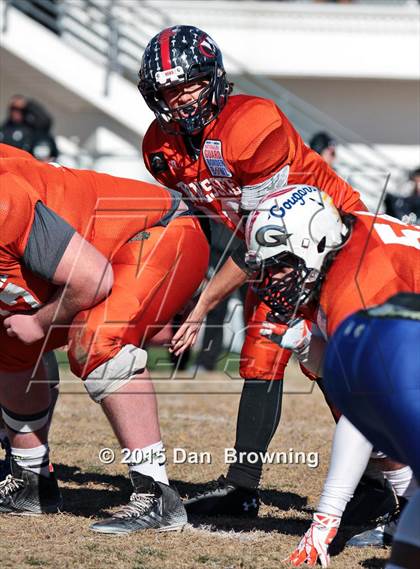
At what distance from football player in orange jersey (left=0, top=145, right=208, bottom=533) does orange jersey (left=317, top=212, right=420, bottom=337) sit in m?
0.86

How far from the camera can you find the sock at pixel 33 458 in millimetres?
4895

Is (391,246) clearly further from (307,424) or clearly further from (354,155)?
(354,155)

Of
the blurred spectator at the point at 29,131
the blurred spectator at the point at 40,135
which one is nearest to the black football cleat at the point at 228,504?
the blurred spectator at the point at 40,135

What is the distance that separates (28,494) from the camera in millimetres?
4887

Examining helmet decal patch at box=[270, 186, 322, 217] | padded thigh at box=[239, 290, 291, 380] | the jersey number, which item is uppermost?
helmet decal patch at box=[270, 186, 322, 217]

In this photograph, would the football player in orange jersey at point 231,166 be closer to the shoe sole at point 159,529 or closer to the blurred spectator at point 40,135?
the shoe sole at point 159,529

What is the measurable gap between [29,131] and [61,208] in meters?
6.46

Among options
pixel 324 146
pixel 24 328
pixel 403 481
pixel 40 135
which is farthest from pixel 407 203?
pixel 24 328

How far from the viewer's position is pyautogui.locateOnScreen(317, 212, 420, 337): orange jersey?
3645 mm

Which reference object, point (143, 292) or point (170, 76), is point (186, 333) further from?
point (170, 76)

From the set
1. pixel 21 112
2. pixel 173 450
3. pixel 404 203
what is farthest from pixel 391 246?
pixel 21 112

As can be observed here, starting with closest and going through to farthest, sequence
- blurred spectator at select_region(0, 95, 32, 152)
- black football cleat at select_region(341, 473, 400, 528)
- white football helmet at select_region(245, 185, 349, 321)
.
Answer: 1. white football helmet at select_region(245, 185, 349, 321)
2. black football cleat at select_region(341, 473, 400, 528)
3. blurred spectator at select_region(0, 95, 32, 152)

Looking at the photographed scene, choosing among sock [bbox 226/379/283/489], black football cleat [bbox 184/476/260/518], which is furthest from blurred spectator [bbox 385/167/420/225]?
black football cleat [bbox 184/476/260/518]

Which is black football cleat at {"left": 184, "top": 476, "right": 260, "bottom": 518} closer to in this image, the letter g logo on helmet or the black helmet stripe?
the letter g logo on helmet
